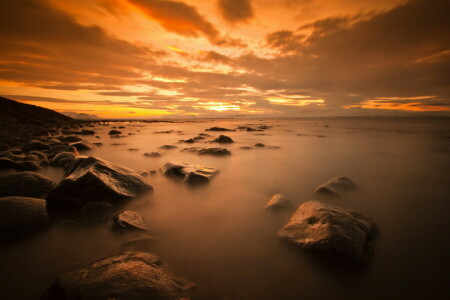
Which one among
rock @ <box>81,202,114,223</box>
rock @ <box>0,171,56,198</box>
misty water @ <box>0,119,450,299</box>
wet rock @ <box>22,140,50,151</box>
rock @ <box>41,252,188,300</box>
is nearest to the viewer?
rock @ <box>41,252,188,300</box>

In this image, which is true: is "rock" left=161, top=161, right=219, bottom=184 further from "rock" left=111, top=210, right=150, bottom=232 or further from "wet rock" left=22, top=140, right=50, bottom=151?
"wet rock" left=22, top=140, right=50, bottom=151

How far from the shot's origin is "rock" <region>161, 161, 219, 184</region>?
14.4 ft

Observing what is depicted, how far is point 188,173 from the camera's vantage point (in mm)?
4473

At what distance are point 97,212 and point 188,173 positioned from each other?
1971 mm

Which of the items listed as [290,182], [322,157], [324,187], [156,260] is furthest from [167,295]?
[322,157]

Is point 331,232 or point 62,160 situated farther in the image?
point 62,160

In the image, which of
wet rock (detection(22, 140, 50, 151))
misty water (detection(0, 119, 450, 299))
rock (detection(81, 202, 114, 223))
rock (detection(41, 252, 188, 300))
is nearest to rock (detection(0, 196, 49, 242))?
misty water (detection(0, 119, 450, 299))

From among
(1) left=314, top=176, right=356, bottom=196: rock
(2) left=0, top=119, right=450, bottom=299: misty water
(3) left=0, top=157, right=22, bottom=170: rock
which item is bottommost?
(2) left=0, top=119, right=450, bottom=299: misty water

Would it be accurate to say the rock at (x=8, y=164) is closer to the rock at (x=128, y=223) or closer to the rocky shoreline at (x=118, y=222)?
the rocky shoreline at (x=118, y=222)

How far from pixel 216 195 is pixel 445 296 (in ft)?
9.74

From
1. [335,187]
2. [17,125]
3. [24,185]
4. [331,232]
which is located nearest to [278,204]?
[331,232]

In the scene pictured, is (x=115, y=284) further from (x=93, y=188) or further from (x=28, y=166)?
(x=28, y=166)

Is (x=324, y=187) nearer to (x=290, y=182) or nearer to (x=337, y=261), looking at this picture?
(x=290, y=182)

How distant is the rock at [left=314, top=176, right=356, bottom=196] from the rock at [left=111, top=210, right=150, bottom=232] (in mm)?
3211
